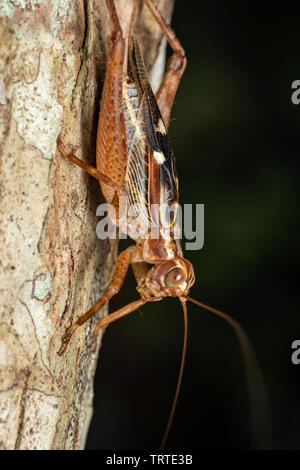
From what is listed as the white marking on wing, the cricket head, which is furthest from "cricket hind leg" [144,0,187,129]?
the cricket head

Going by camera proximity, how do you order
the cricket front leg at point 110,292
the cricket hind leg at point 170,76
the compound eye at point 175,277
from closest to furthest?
1. the cricket front leg at point 110,292
2. the compound eye at point 175,277
3. the cricket hind leg at point 170,76

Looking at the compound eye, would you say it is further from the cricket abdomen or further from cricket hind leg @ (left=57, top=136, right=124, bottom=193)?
the cricket abdomen

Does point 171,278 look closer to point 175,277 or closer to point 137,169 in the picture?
point 175,277

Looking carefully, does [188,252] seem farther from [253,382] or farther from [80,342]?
[80,342]

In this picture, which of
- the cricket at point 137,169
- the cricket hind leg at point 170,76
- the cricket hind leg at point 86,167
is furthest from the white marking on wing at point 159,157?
the cricket hind leg at point 170,76

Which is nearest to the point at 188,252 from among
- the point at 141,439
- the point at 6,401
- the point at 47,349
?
the point at 141,439

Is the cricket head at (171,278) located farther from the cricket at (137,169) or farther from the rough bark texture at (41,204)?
the rough bark texture at (41,204)

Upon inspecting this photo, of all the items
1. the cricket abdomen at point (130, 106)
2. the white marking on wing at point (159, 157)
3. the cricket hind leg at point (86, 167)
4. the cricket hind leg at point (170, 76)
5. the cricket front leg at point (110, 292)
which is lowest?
the cricket front leg at point (110, 292)
